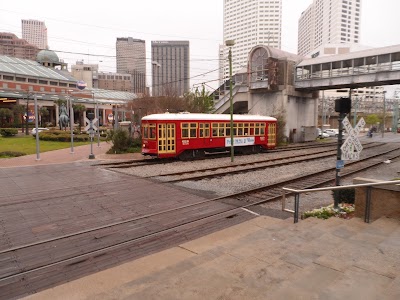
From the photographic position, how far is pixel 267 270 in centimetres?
465

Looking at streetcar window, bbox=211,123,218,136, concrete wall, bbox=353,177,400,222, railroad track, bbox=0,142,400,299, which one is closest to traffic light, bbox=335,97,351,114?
concrete wall, bbox=353,177,400,222

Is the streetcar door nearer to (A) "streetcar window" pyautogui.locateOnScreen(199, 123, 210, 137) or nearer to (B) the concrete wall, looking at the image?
(A) "streetcar window" pyautogui.locateOnScreen(199, 123, 210, 137)

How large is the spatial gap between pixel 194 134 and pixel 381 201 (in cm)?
1512

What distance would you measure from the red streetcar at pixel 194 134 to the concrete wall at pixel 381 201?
1412 centimetres

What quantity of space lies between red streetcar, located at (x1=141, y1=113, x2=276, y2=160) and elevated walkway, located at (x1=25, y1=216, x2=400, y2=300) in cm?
1382

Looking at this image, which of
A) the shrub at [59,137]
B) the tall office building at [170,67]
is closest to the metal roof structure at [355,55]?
the tall office building at [170,67]

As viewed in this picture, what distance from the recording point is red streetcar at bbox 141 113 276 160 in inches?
786

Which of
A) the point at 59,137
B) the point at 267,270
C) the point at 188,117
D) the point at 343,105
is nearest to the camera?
the point at 267,270

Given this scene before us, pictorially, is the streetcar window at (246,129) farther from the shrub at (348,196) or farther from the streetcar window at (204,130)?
the shrub at (348,196)

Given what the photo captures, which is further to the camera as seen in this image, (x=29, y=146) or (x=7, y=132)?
(x=7, y=132)

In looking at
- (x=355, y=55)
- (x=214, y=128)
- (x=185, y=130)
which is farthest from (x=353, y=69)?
(x=185, y=130)

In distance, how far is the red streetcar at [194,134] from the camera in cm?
1995

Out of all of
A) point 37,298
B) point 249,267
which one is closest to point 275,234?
point 249,267

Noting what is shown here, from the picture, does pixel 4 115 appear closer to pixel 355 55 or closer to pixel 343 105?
pixel 355 55
